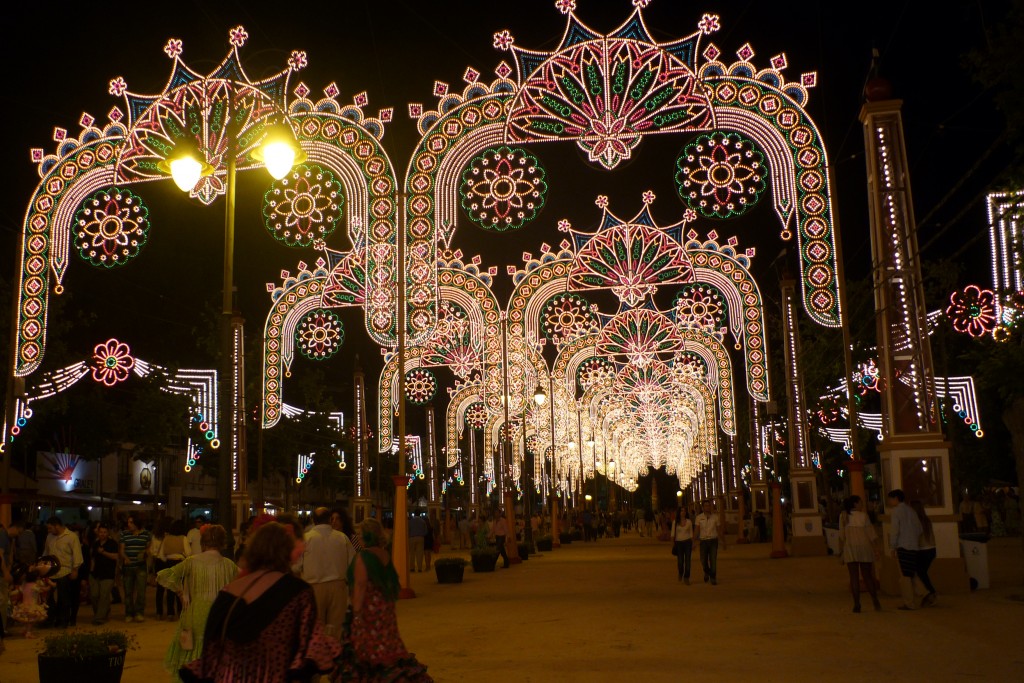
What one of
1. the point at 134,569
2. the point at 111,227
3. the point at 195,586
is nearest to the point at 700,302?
the point at 111,227

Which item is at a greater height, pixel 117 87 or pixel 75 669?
pixel 117 87

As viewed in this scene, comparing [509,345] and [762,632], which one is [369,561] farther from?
[509,345]

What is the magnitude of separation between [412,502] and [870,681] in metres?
107

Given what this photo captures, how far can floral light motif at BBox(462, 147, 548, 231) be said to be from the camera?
19.7m

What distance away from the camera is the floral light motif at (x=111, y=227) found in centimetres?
1978

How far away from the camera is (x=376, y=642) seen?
9.34 meters

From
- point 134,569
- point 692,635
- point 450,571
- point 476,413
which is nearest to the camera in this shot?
point 692,635

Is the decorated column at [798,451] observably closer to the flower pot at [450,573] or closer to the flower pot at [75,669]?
the flower pot at [450,573]

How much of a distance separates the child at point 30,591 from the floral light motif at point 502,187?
29.5 ft

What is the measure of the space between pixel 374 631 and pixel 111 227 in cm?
1294

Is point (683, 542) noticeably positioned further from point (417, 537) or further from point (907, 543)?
point (417, 537)

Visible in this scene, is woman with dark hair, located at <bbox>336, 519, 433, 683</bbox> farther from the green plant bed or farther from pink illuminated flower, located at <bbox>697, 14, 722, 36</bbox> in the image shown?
the green plant bed

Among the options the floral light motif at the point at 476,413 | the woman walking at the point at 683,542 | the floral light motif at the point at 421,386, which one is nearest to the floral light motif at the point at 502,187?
the woman walking at the point at 683,542

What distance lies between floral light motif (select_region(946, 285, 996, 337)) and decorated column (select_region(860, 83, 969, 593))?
10649mm
